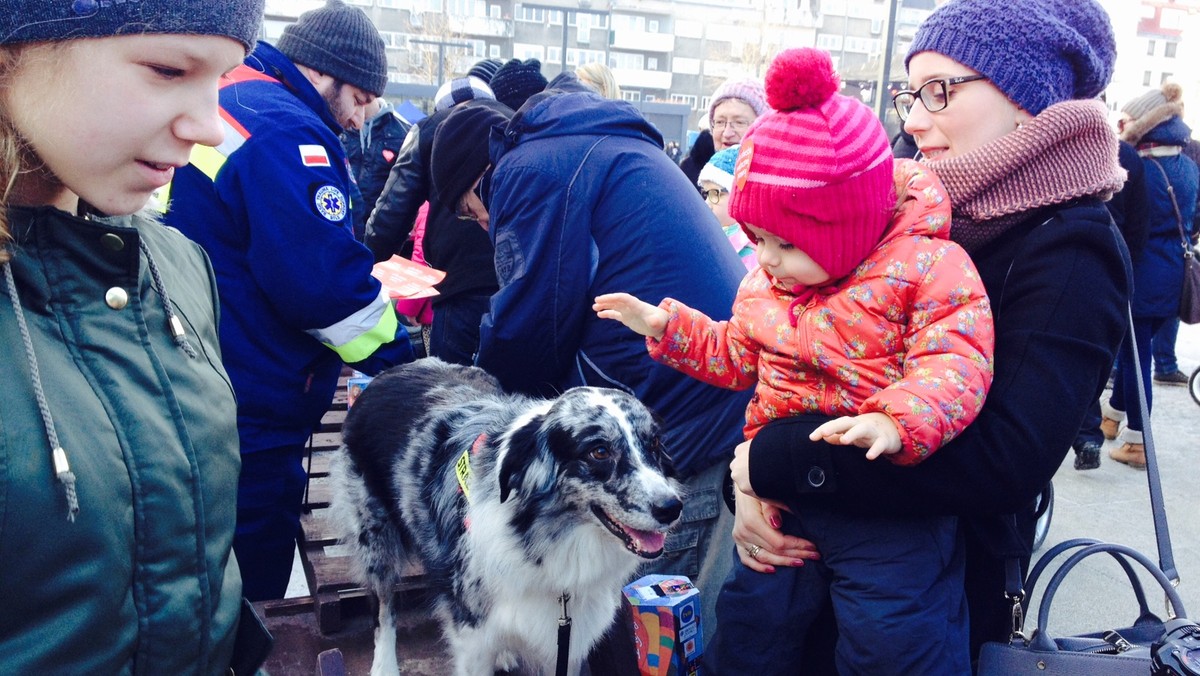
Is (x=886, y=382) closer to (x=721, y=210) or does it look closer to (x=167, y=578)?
(x=167, y=578)

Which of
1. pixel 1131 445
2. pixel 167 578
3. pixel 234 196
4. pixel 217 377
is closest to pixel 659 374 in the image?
pixel 234 196

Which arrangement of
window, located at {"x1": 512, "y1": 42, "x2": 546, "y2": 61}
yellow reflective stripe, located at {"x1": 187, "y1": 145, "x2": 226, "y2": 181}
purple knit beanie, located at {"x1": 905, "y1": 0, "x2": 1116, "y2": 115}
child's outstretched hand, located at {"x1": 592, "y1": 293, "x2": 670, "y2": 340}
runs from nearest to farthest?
purple knit beanie, located at {"x1": 905, "y1": 0, "x2": 1116, "y2": 115} < child's outstretched hand, located at {"x1": 592, "y1": 293, "x2": 670, "y2": 340} < yellow reflective stripe, located at {"x1": 187, "y1": 145, "x2": 226, "y2": 181} < window, located at {"x1": 512, "y1": 42, "x2": 546, "y2": 61}

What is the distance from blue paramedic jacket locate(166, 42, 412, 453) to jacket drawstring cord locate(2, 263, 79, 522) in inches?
66.3

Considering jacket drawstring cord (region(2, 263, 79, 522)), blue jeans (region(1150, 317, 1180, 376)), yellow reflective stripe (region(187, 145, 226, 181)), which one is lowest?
blue jeans (region(1150, 317, 1180, 376))

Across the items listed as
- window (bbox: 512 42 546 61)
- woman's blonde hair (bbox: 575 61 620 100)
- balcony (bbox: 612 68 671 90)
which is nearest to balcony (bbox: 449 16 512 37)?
window (bbox: 512 42 546 61)

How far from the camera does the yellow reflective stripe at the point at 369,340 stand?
2939 millimetres

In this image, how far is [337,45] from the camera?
3.21 metres

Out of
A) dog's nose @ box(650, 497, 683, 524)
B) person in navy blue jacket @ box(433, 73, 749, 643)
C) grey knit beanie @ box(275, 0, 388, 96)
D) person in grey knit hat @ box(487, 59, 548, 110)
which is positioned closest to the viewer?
dog's nose @ box(650, 497, 683, 524)

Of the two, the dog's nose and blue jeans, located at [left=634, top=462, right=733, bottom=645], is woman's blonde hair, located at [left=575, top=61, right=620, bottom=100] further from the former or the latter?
the dog's nose

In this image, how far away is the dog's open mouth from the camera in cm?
252

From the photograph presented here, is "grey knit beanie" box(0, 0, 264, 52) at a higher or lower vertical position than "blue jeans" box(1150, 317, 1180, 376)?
higher

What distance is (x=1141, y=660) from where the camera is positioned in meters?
1.69

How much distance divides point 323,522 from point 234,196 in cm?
170

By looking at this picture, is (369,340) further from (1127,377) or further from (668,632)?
(1127,377)
